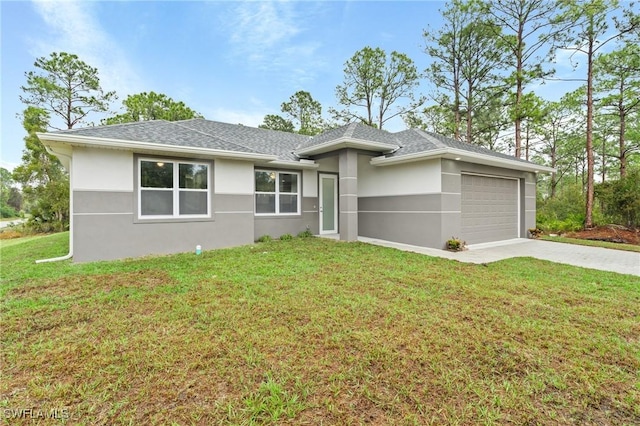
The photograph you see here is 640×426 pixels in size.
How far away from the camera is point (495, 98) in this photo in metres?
18.6

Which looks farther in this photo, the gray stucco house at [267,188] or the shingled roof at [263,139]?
the shingled roof at [263,139]

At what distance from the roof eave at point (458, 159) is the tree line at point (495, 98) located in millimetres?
6151

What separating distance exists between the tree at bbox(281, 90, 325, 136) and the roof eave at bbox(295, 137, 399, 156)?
17856mm

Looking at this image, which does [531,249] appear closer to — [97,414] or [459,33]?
[97,414]

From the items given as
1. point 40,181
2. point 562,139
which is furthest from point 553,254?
point 40,181

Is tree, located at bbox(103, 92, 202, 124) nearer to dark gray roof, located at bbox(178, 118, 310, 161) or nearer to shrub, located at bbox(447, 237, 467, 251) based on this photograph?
dark gray roof, located at bbox(178, 118, 310, 161)

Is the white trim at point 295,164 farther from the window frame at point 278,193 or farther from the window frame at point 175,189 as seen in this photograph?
the window frame at point 175,189

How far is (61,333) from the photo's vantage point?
312 centimetres

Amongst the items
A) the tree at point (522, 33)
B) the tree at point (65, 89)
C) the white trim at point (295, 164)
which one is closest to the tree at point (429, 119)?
the tree at point (522, 33)

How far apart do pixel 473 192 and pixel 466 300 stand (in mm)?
6572

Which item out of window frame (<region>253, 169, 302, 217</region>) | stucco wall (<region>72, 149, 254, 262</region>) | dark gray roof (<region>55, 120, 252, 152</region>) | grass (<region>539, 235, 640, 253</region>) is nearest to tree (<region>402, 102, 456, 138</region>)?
grass (<region>539, 235, 640, 253</region>)

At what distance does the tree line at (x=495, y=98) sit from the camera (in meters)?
13.2

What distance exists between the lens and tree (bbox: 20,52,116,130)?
63.9 ft

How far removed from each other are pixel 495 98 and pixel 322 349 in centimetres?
2142
